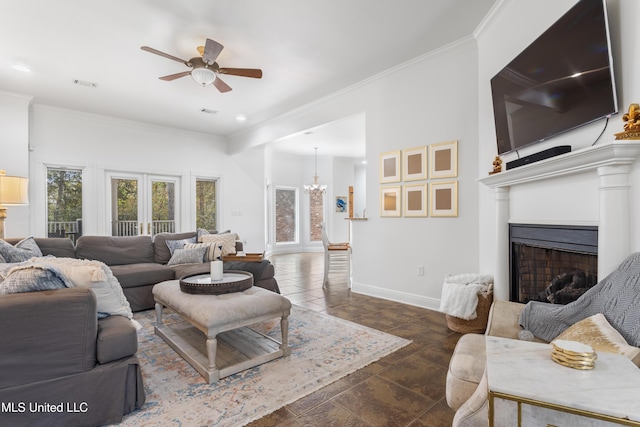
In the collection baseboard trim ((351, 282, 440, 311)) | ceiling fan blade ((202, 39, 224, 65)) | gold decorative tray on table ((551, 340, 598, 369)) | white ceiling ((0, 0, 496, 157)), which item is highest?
white ceiling ((0, 0, 496, 157))

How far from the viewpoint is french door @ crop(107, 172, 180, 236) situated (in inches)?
237

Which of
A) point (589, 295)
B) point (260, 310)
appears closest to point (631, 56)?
point (589, 295)

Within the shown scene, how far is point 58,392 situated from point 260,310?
115cm

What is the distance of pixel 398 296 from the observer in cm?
401

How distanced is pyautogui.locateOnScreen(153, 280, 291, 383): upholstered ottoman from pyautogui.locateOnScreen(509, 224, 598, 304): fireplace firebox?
194 centimetres

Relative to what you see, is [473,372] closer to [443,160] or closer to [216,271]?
[216,271]

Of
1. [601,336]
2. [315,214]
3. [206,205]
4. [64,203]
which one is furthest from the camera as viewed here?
[315,214]

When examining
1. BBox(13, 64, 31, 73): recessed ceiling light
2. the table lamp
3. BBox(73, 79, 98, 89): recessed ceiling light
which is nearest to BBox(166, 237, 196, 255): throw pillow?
the table lamp

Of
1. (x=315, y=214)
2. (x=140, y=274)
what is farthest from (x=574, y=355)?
(x=315, y=214)

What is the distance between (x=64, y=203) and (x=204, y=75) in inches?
158

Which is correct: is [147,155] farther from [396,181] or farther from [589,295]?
[589,295]

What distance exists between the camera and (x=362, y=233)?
4.51m

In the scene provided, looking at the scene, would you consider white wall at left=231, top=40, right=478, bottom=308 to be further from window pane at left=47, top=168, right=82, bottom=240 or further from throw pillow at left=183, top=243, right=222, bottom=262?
window pane at left=47, top=168, right=82, bottom=240

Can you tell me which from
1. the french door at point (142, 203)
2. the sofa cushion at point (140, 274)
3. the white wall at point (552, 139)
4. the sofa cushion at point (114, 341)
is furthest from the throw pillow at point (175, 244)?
the white wall at point (552, 139)
